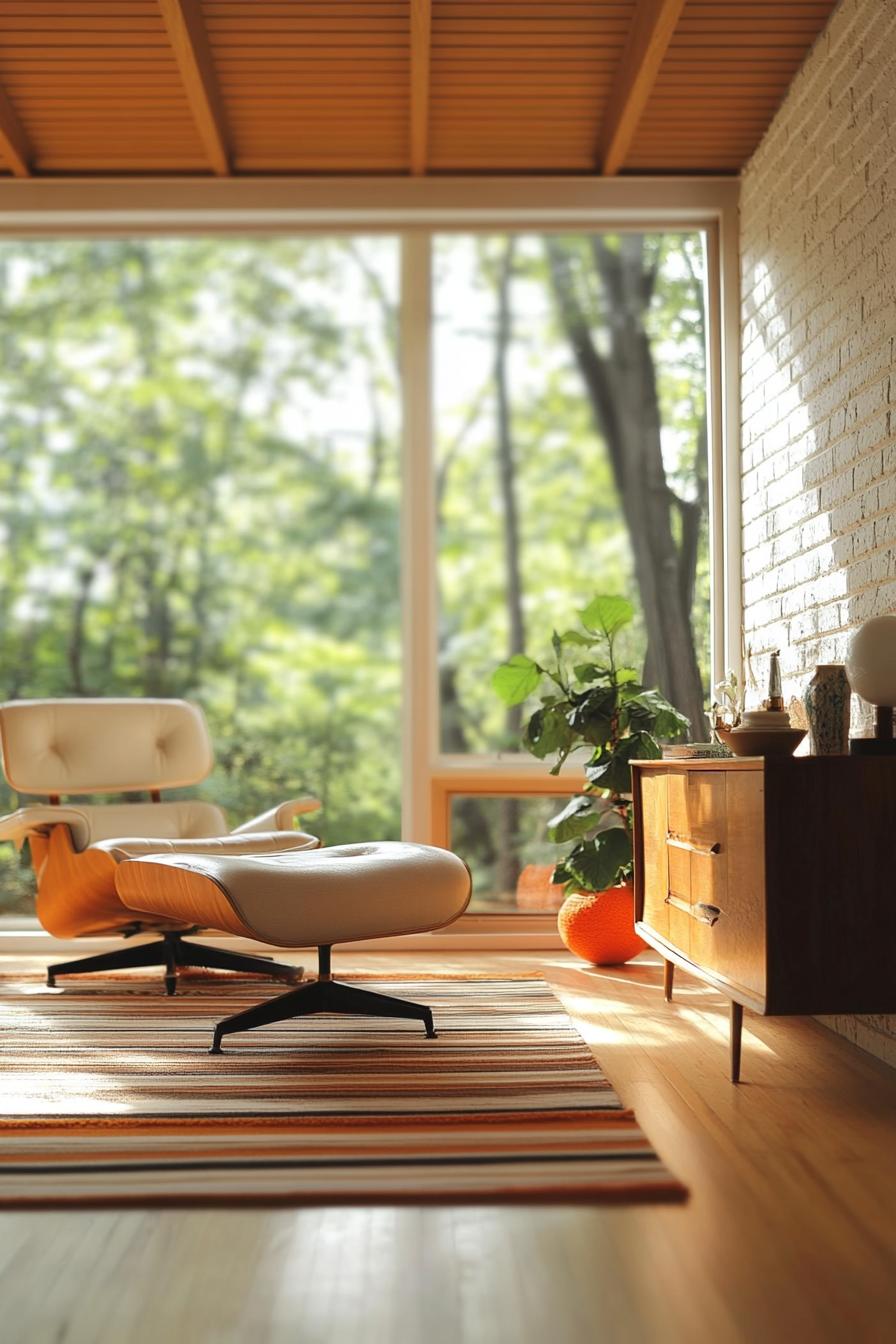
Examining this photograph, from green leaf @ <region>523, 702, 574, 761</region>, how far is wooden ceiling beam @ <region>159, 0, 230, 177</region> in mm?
2088

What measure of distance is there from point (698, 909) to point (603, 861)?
3.75 feet

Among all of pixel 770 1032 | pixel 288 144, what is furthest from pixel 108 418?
pixel 770 1032

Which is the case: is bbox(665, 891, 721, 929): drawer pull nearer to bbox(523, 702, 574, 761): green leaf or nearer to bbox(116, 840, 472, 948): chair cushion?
bbox(116, 840, 472, 948): chair cushion

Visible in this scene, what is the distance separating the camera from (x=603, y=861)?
4027 millimetres

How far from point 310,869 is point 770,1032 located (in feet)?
4.03

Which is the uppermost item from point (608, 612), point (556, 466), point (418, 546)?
point (556, 466)

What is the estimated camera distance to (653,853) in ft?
11.4

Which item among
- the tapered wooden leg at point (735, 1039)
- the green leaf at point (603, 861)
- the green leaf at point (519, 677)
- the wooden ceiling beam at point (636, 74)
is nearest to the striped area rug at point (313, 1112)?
the tapered wooden leg at point (735, 1039)

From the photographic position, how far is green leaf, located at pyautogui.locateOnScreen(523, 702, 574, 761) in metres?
4.23

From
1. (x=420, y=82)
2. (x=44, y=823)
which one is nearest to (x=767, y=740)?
(x=44, y=823)

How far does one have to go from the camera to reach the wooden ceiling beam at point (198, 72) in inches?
142

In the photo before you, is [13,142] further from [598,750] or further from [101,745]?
[598,750]

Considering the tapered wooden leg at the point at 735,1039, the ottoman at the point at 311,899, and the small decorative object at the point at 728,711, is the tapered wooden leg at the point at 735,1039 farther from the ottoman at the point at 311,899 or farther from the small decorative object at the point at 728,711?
the small decorative object at the point at 728,711

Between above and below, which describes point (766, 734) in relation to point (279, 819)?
above
